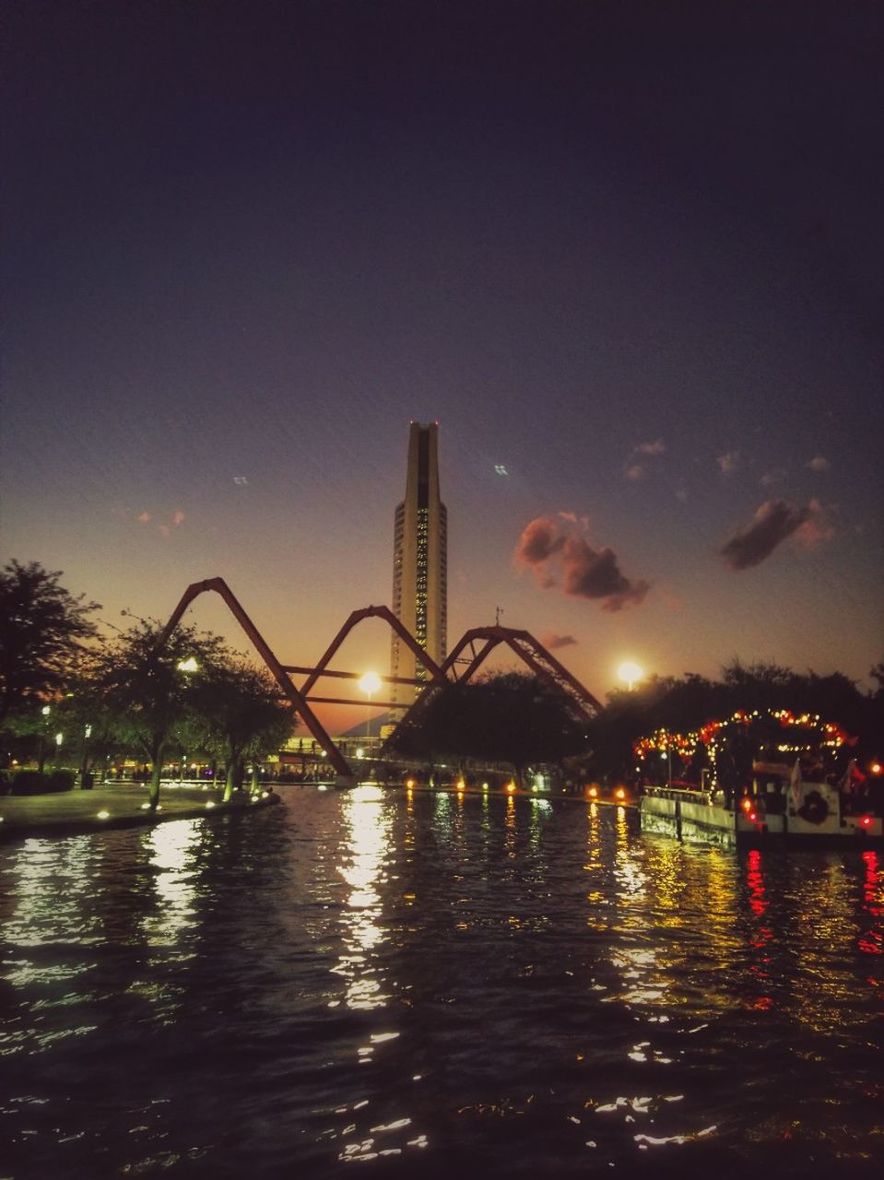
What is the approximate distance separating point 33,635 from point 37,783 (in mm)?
17445

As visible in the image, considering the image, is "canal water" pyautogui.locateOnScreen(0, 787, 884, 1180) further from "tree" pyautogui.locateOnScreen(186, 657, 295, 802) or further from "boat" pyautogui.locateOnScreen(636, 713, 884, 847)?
"tree" pyautogui.locateOnScreen(186, 657, 295, 802)

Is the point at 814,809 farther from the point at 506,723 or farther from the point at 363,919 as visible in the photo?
the point at 506,723

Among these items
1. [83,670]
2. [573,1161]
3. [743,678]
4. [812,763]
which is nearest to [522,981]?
[573,1161]

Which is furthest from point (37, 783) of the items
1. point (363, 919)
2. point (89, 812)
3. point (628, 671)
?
point (363, 919)

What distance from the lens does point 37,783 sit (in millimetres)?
46531

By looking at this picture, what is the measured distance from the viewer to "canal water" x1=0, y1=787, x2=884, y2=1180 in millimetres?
5348

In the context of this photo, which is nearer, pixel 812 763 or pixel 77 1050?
pixel 77 1050

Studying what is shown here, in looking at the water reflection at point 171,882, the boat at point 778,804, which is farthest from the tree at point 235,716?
the boat at point 778,804

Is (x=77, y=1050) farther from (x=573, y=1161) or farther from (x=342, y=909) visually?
(x=342, y=909)

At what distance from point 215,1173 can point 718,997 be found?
585 cm

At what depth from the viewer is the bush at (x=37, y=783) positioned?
45.4m

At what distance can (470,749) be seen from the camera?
8600 centimetres

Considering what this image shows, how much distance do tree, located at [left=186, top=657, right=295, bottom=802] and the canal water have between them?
22.3 meters

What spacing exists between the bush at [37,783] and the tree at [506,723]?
4020cm
